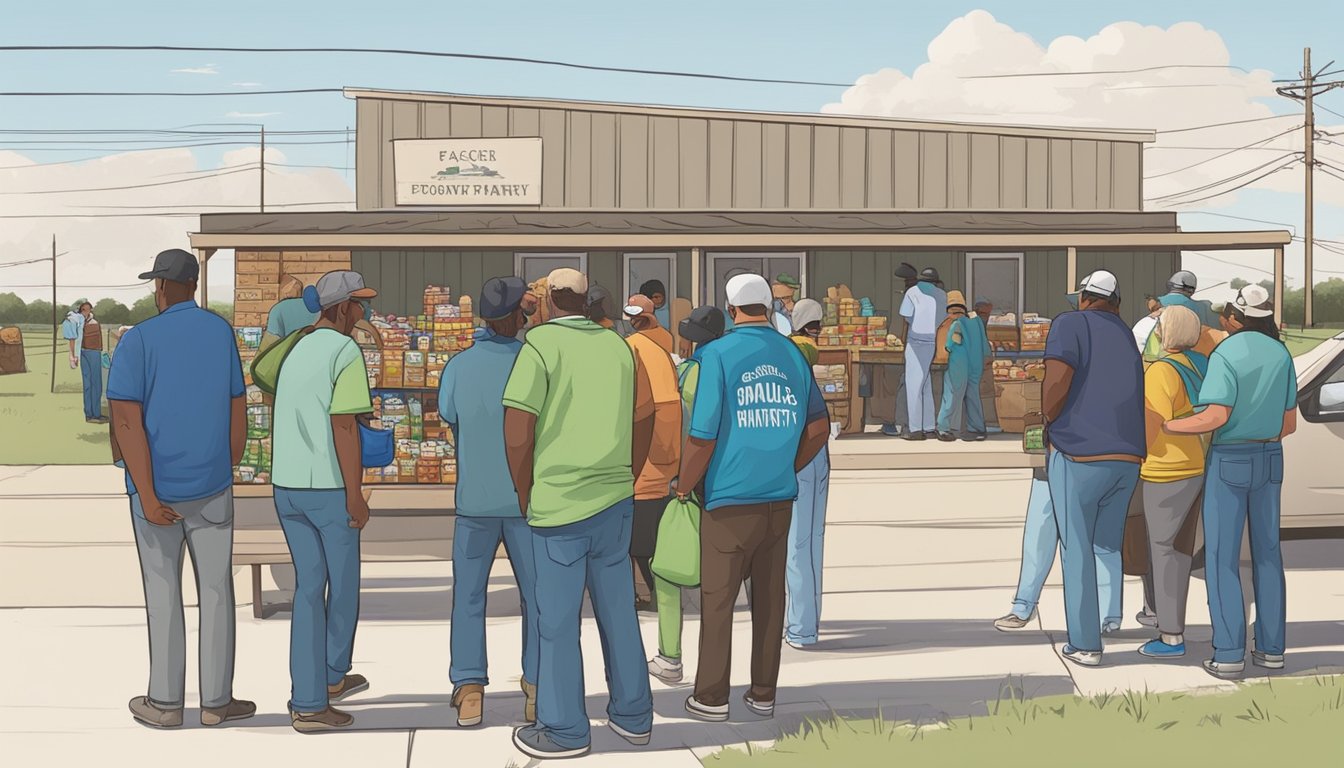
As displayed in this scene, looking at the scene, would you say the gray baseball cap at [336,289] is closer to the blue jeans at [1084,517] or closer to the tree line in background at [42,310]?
the blue jeans at [1084,517]

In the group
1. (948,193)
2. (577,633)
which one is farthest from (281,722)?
(948,193)

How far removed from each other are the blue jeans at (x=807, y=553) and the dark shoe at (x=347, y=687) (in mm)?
2320

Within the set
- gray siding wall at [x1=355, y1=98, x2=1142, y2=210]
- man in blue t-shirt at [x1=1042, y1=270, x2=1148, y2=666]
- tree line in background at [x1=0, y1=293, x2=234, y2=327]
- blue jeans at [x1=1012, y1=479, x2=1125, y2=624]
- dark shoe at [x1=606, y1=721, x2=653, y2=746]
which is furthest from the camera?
tree line in background at [x1=0, y1=293, x2=234, y2=327]

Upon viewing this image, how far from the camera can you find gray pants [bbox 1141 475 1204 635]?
7.37 meters

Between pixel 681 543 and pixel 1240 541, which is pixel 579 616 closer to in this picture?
pixel 681 543

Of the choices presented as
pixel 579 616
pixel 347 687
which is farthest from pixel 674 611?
pixel 347 687

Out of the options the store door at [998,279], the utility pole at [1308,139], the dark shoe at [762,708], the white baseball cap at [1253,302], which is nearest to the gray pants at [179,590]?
the dark shoe at [762,708]

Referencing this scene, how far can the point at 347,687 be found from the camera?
6848 mm

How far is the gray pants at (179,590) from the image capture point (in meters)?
6.10

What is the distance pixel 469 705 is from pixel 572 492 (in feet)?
4.05

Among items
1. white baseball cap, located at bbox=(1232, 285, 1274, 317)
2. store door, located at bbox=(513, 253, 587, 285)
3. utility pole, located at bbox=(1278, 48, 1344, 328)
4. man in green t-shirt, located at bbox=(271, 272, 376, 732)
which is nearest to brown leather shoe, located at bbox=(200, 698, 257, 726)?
man in green t-shirt, located at bbox=(271, 272, 376, 732)

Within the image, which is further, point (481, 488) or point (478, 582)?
point (478, 582)

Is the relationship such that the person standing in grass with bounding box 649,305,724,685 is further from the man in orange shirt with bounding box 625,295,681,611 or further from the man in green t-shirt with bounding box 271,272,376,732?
the man in green t-shirt with bounding box 271,272,376,732

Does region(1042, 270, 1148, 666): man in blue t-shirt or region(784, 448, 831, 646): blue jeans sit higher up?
region(1042, 270, 1148, 666): man in blue t-shirt
